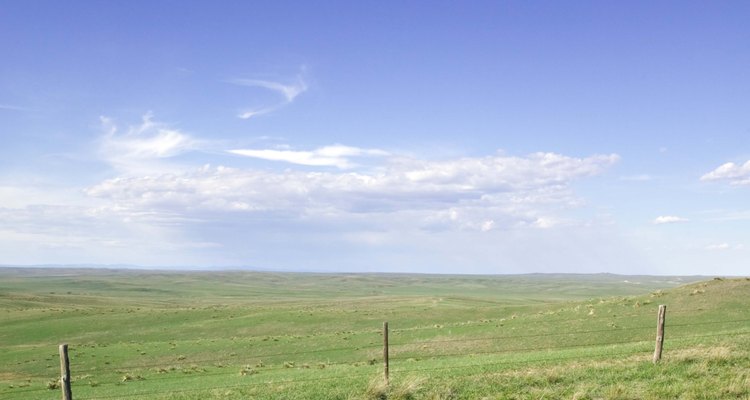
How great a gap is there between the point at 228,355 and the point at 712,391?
34.7 meters

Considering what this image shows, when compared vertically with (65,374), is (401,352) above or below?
below

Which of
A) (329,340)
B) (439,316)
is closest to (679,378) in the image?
(329,340)

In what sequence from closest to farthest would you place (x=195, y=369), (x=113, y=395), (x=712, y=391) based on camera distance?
(x=712, y=391), (x=113, y=395), (x=195, y=369)

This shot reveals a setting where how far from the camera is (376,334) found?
4803cm

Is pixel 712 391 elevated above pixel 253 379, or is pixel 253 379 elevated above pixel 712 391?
pixel 712 391

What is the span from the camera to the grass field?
1675cm

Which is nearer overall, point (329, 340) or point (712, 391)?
point (712, 391)

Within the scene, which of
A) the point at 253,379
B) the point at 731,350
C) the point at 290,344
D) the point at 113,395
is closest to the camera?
the point at 731,350

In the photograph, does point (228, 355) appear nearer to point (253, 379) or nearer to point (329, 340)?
point (329, 340)

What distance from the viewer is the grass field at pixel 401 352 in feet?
55.0

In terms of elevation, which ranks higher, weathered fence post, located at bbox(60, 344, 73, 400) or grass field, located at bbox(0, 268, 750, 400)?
weathered fence post, located at bbox(60, 344, 73, 400)

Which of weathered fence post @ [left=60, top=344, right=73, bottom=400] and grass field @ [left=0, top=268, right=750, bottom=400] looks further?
grass field @ [left=0, top=268, right=750, bottom=400]

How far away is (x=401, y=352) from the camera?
127ft

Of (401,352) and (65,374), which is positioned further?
(401,352)
